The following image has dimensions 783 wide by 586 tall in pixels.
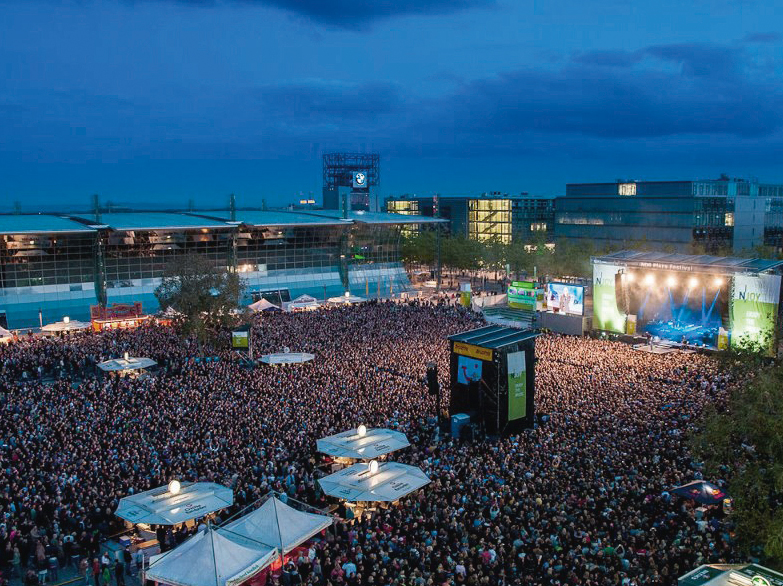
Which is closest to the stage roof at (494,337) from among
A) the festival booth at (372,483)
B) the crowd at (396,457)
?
the crowd at (396,457)

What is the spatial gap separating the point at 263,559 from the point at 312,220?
4696cm

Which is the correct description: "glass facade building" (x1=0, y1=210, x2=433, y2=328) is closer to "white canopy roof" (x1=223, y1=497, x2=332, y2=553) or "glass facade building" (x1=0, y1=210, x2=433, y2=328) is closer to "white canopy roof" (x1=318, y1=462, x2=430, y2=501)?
"white canopy roof" (x1=318, y1=462, x2=430, y2=501)

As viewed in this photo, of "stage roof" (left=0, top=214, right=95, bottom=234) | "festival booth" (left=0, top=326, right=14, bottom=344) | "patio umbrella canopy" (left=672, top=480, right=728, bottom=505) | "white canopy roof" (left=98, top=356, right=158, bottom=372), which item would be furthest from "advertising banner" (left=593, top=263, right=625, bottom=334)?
"stage roof" (left=0, top=214, right=95, bottom=234)

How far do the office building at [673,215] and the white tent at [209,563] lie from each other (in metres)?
67.6

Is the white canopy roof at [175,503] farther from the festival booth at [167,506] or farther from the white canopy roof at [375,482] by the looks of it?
the white canopy roof at [375,482]

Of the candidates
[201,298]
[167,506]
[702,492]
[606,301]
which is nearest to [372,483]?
[167,506]

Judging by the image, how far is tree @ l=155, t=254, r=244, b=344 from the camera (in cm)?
3247

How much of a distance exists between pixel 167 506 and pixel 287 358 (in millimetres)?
14936

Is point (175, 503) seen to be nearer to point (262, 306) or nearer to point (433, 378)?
point (433, 378)

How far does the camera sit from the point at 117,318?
129ft

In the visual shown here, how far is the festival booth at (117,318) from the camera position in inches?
1521

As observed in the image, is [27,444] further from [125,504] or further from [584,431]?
[584,431]

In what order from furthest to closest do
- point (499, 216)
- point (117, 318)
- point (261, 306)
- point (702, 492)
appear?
point (499, 216) < point (261, 306) < point (117, 318) < point (702, 492)

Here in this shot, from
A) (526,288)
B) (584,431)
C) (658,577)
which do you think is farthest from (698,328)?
(658,577)
